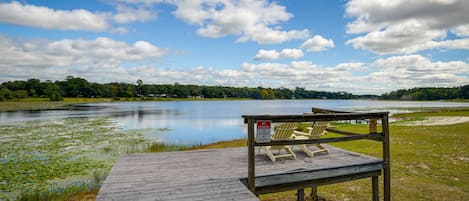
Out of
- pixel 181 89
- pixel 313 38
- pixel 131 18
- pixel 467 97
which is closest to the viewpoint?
pixel 131 18

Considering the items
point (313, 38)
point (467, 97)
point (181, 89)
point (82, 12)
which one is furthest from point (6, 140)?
point (467, 97)

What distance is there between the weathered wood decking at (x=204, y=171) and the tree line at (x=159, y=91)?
91.2 m

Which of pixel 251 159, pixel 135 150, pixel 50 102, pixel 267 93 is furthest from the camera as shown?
pixel 267 93

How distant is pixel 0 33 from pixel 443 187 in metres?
59.0

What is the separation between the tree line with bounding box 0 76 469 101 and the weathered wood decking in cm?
9123

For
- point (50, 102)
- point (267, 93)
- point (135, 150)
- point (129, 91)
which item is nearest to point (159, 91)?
point (129, 91)

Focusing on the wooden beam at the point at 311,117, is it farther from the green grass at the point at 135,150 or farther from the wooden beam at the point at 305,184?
the green grass at the point at 135,150

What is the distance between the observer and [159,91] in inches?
4924

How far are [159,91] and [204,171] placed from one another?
126 metres

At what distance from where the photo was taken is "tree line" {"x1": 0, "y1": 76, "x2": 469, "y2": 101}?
86.8 metres

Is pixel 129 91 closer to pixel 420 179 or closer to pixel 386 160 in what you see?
pixel 420 179

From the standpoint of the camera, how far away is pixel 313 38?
38219mm

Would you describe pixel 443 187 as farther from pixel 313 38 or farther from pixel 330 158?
pixel 313 38

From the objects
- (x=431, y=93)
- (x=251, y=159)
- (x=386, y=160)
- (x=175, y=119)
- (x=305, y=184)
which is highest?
(x=431, y=93)
